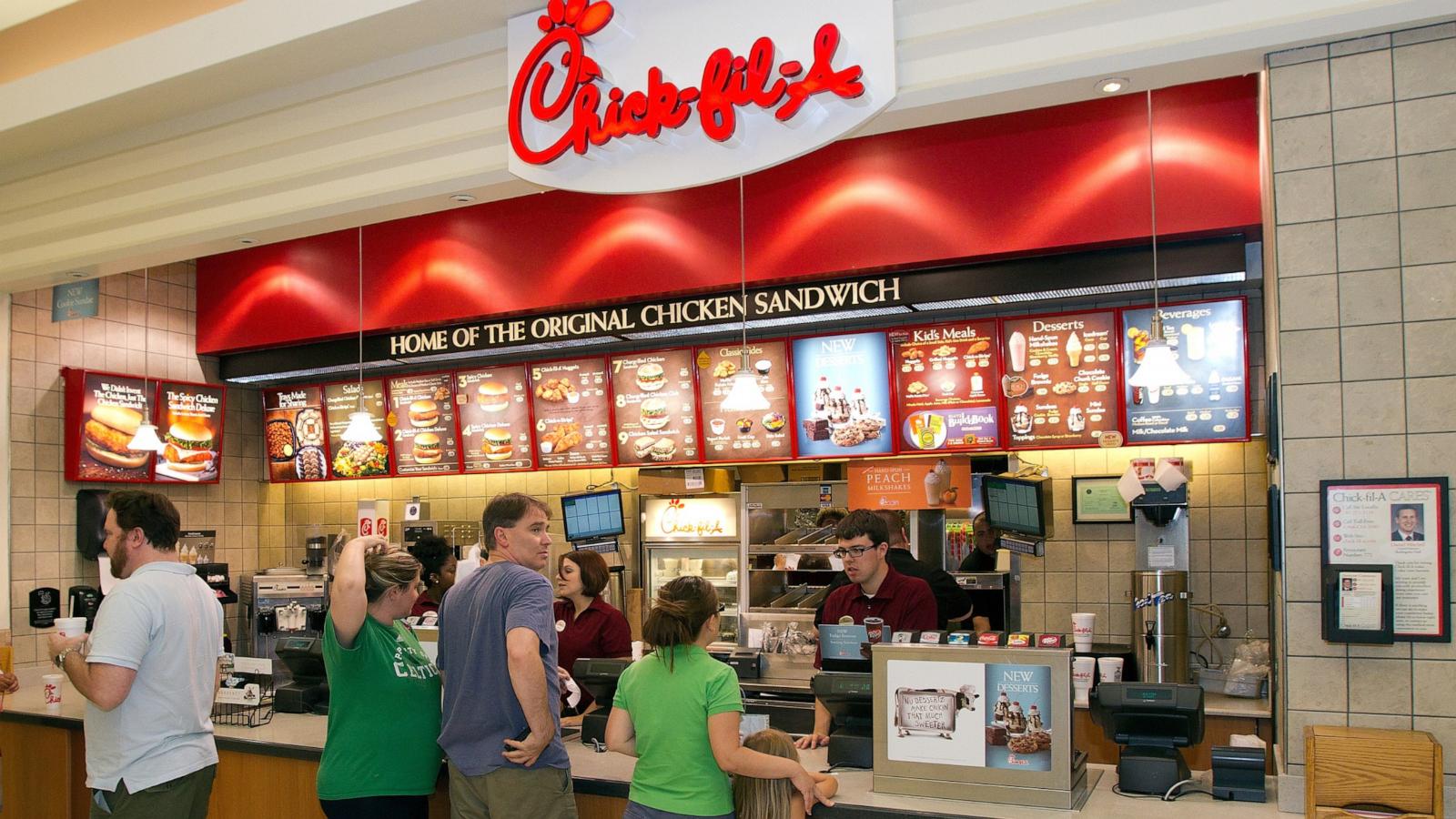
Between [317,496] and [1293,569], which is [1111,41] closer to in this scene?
[1293,569]

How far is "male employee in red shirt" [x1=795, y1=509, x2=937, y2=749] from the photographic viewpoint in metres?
4.33

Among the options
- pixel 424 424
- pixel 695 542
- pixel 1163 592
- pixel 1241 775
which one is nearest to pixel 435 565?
pixel 424 424

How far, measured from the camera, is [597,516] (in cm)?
625

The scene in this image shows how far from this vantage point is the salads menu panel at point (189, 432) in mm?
7090

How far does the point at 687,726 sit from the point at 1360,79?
100 inches

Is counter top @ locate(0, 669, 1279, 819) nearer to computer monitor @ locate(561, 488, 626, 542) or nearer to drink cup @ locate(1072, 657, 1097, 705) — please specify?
drink cup @ locate(1072, 657, 1097, 705)

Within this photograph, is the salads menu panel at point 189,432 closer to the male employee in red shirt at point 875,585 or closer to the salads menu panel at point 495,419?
the salads menu panel at point 495,419

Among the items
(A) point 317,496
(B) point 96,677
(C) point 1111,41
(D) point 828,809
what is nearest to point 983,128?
(C) point 1111,41

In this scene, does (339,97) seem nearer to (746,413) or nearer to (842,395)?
(746,413)

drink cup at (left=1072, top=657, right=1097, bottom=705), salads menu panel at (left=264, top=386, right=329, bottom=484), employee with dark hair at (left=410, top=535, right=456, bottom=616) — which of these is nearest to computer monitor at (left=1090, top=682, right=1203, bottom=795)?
drink cup at (left=1072, top=657, right=1097, bottom=705)

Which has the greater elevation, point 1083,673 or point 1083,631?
point 1083,631

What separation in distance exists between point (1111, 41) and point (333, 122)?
300cm

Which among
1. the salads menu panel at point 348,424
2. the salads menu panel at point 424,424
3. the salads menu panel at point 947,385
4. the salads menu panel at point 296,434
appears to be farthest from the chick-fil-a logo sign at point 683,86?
the salads menu panel at point 296,434

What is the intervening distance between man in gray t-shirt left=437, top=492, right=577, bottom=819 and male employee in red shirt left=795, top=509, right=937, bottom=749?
1418 mm
